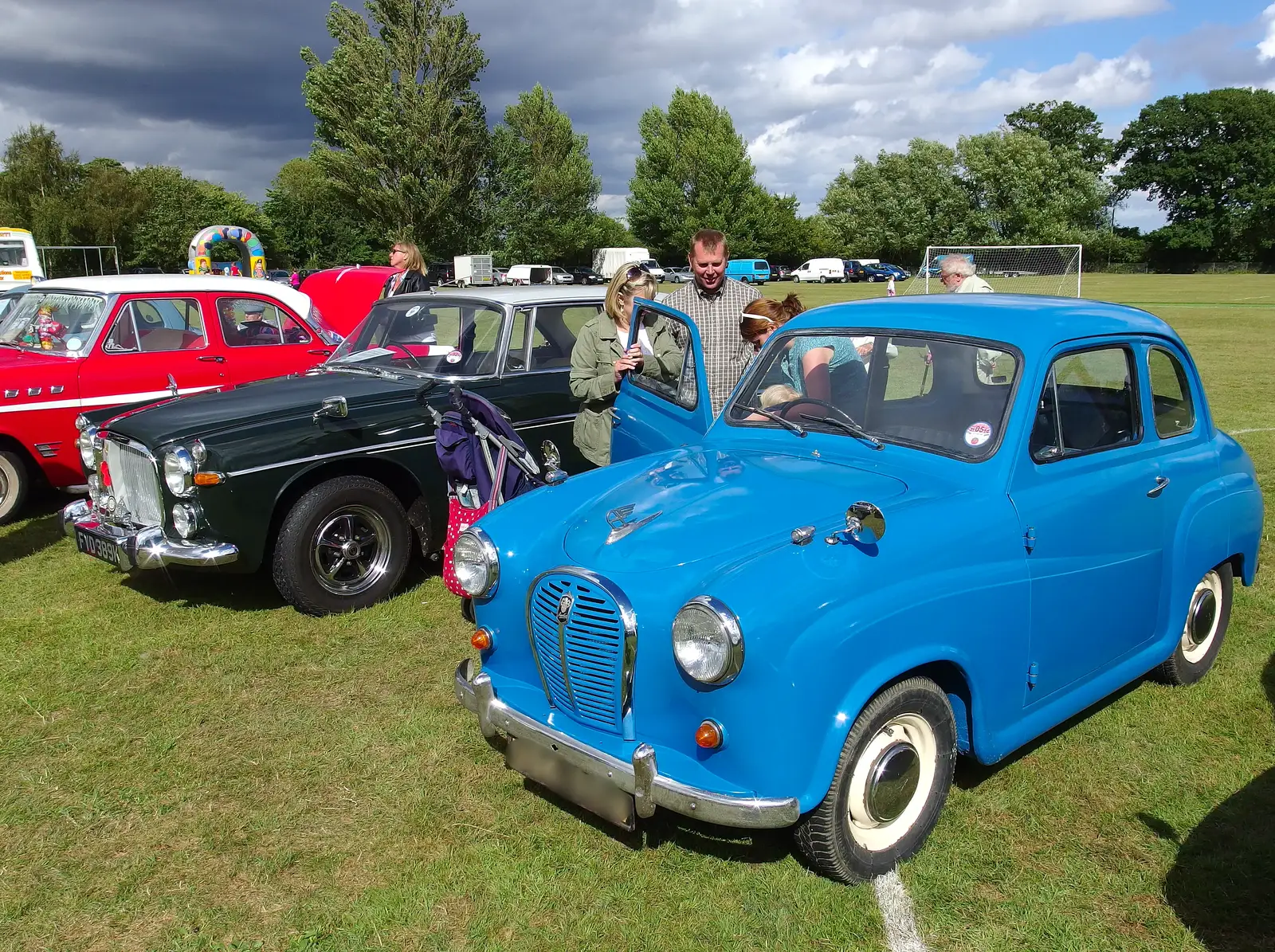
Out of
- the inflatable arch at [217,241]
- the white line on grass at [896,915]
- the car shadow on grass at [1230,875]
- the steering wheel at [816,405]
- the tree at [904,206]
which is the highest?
the tree at [904,206]

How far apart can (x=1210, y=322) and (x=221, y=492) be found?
26.3m

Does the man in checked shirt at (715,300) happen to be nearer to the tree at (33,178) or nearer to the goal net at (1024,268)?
the goal net at (1024,268)

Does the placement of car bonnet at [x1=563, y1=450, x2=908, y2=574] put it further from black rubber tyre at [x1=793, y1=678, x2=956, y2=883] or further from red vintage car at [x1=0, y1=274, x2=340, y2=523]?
red vintage car at [x1=0, y1=274, x2=340, y2=523]

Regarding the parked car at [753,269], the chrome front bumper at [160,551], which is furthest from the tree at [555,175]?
the chrome front bumper at [160,551]

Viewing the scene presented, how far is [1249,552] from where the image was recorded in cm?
460

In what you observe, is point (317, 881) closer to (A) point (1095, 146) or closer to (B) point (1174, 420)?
(B) point (1174, 420)

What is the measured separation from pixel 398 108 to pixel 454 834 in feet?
145

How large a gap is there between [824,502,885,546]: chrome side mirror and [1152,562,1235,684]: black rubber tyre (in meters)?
2.31

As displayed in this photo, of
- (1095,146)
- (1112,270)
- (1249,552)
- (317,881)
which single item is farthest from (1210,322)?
(1095,146)

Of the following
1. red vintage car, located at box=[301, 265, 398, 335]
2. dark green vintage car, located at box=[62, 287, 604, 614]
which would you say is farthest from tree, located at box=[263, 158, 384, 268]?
dark green vintage car, located at box=[62, 287, 604, 614]

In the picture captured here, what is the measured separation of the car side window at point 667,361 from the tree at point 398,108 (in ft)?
135

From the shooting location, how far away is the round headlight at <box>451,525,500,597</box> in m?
3.50

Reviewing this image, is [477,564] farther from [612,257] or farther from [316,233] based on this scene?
[316,233]

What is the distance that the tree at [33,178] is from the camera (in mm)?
62094
